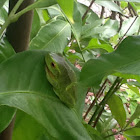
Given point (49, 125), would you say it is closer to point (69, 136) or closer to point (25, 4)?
point (69, 136)

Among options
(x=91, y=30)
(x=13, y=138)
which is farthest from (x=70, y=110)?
(x=91, y=30)

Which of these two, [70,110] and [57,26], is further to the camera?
[57,26]

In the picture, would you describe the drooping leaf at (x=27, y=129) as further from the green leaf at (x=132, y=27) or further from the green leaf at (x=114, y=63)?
the green leaf at (x=132, y=27)

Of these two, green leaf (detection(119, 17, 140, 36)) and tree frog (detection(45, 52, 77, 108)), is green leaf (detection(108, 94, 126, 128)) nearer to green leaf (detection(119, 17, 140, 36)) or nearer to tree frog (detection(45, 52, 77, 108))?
green leaf (detection(119, 17, 140, 36))

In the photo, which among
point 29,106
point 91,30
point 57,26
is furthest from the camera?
point 91,30

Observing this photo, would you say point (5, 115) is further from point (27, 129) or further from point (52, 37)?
point (52, 37)

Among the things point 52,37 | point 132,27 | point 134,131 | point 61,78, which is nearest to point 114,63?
point 61,78

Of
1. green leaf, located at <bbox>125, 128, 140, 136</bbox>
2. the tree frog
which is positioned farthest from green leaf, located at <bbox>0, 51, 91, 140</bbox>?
green leaf, located at <bbox>125, 128, 140, 136</bbox>
